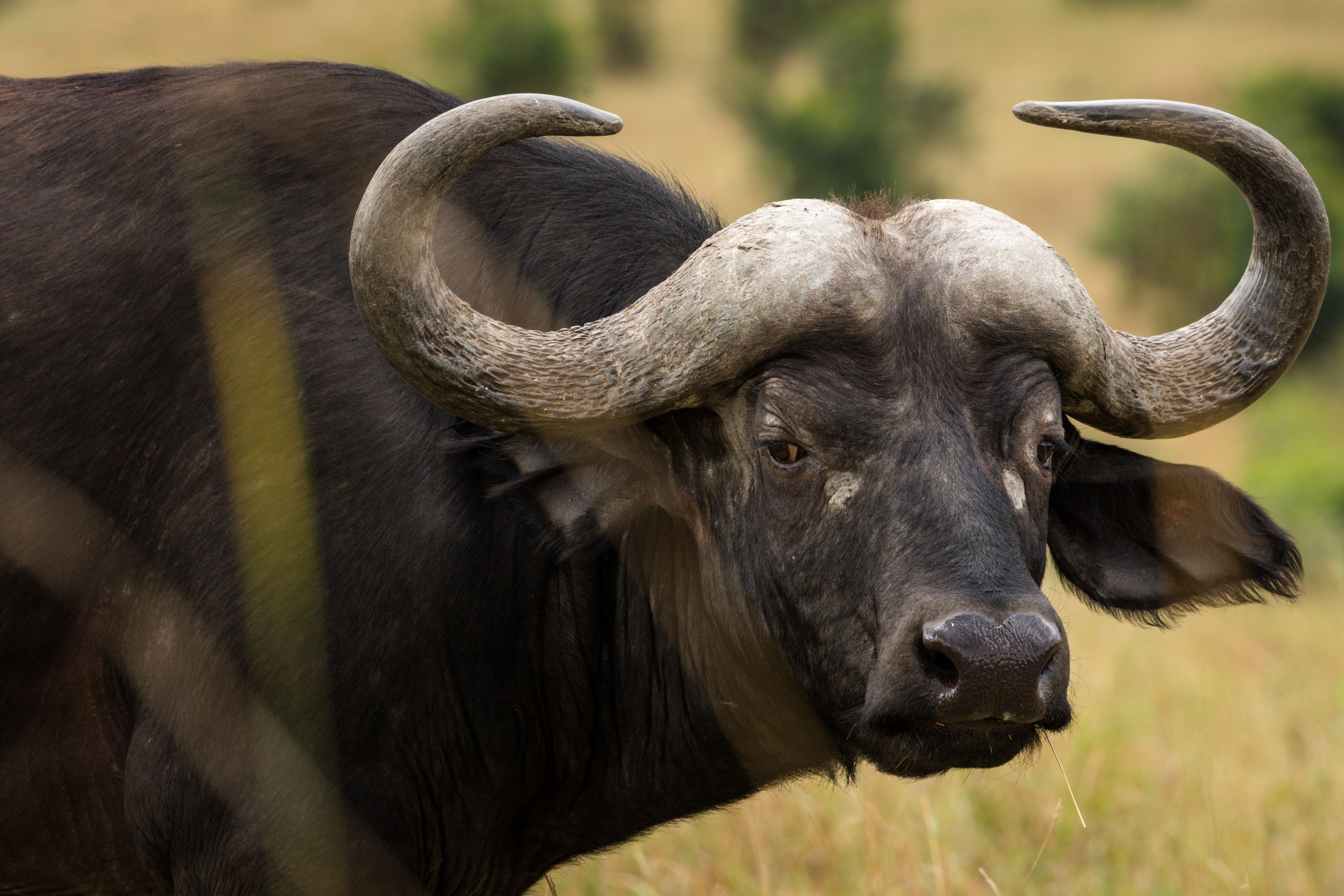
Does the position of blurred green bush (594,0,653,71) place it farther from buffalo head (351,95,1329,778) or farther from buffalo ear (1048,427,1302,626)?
buffalo head (351,95,1329,778)

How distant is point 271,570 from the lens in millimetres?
3035

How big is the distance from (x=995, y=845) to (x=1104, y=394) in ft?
9.65

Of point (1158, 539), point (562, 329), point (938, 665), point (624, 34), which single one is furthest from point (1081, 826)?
point (624, 34)

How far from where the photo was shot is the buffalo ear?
3652 mm

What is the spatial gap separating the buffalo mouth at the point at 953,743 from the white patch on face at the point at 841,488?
531 mm

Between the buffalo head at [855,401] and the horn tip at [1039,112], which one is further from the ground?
the horn tip at [1039,112]

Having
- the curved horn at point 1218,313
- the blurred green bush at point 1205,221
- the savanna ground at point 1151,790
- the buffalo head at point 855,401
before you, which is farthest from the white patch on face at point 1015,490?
the blurred green bush at point 1205,221

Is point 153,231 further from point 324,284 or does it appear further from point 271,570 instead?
point 271,570

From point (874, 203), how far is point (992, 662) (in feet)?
4.58

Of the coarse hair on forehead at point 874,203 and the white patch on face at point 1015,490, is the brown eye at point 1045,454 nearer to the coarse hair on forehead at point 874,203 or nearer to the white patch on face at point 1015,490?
the white patch on face at point 1015,490

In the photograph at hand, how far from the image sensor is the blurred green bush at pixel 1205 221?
28609 mm

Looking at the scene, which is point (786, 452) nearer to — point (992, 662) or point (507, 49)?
point (992, 662)

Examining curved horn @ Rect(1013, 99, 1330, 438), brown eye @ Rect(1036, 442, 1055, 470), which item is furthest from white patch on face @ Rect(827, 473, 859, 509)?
curved horn @ Rect(1013, 99, 1330, 438)

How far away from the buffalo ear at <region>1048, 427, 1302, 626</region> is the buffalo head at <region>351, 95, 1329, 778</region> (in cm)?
26
